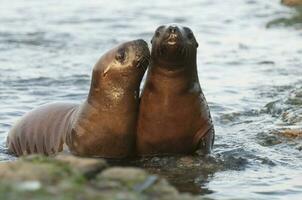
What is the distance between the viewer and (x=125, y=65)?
8.78 m

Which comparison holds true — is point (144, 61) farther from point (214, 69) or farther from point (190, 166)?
point (214, 69)

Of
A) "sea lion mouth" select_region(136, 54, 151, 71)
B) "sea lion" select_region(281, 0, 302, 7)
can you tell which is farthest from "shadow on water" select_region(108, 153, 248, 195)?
"sea lion" select_region(281, 0, 302, 7)

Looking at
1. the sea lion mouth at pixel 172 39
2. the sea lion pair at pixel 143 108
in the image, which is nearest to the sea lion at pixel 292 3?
the sea lion pair at pixel 143 108

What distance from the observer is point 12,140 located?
9.91 metres

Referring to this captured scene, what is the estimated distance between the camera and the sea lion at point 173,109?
8797mm

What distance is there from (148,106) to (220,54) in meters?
7.94

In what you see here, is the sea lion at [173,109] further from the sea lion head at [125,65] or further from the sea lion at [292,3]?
the sea lion at [292,3]

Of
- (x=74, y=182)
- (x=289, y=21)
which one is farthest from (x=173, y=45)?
(x=289, y=21)

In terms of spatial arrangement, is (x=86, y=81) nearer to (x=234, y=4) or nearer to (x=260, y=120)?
(x=260, y=120)

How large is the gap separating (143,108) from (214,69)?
21.1ft

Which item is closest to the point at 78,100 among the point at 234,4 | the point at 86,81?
the point at 86,81

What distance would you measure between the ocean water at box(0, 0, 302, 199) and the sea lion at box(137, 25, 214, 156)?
0.16 meters

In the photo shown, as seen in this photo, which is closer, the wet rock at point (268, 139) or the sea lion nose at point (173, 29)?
the sea lion nose at point (173, 29)

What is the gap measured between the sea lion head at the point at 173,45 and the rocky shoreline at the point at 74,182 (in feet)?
9.34
